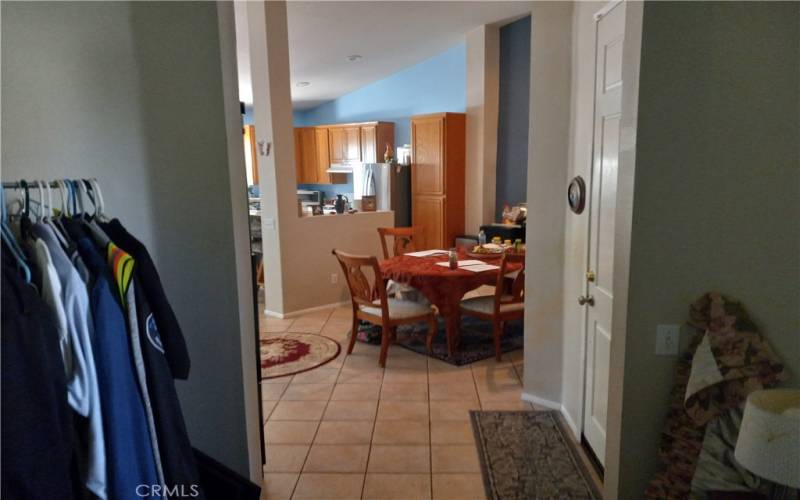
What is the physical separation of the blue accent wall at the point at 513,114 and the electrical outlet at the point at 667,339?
4.39m

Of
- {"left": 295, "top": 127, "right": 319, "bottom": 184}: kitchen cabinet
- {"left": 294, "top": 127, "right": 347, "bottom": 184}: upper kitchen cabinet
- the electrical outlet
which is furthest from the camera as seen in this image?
{"left": 295, "top": 127, "right": 319, "bottom": 184}: kitchen cabinet

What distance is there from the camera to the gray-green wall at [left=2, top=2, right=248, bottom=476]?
1.69 m

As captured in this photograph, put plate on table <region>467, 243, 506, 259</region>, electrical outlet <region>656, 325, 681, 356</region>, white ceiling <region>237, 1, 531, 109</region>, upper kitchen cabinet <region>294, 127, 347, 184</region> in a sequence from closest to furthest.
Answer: electrical outlet <region>656, 325, 681, 356</region>, plate on table <region>467, 243, 506, 259</region>, white ceiling <region>237, 1, 531, 109</region>, upper kitchen cabinet <region>294, 127, 347, 184</region>

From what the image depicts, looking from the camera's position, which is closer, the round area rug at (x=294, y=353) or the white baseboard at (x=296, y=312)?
the round area rug at (x=294, y=353)

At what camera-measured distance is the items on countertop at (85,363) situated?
996 millimetres

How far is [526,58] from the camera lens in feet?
19.2

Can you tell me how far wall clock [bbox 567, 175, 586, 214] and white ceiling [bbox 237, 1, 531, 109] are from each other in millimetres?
2975

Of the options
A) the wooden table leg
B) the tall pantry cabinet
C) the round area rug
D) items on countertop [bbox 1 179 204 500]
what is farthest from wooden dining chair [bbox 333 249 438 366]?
items on countertop [bbox 1 179 204 500]

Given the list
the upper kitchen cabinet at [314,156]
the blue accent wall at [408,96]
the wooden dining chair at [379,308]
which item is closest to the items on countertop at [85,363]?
the wooden dining chair at [379,308]

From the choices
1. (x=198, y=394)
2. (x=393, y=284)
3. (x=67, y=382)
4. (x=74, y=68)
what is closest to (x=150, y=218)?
(x=74, y=68)

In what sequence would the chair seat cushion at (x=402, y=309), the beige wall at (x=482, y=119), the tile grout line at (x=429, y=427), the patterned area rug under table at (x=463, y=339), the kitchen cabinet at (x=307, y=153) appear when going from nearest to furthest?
the tile grout line at (x=429, y=427) → the chair seat cushion at (x=402, y=309) → the patterned area rug under table at (x=463, y=339) → the beige wall at (x=482, y=119) → the kitchen cabinet at (x=307, y=153)

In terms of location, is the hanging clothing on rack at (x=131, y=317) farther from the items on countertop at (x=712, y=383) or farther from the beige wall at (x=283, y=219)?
the beige wall at (x=283, y=219)

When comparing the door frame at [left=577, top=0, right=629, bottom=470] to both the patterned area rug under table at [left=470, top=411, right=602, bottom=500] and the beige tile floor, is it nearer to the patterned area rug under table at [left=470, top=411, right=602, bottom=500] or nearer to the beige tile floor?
the patterned area rug under table at [left=470, top=411, right=602, bottom=500]

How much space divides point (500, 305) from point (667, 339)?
7.19 ft
